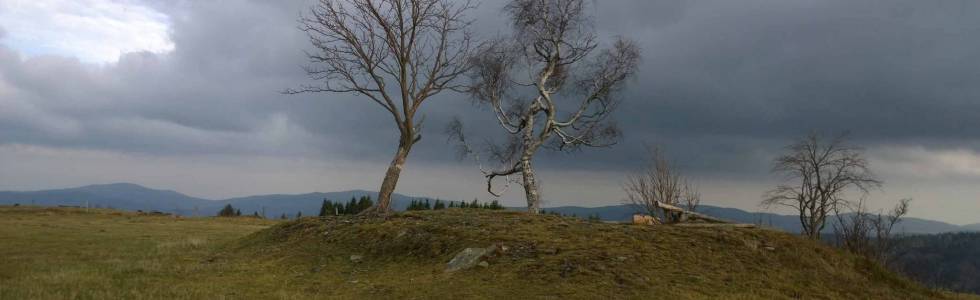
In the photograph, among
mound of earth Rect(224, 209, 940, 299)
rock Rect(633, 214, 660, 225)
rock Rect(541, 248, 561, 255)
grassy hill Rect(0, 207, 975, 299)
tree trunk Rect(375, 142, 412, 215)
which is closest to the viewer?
mound of earth Rect(224, 209, 940, 299)

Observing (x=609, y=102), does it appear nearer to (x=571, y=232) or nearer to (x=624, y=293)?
(x=571, y=232)

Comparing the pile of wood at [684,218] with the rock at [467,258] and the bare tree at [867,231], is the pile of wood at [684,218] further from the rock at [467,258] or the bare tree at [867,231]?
the bare tree at [867,231]

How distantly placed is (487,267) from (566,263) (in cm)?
183

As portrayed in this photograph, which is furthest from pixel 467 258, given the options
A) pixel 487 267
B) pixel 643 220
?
pixel 643 220

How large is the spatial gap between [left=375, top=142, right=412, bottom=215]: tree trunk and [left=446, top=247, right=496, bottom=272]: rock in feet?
28.3

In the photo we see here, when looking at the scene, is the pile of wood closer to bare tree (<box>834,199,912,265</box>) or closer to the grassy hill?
the grassy hill

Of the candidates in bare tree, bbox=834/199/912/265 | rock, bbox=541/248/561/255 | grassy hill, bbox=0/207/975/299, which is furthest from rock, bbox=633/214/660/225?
bare tree, bbox=834/199/912/265

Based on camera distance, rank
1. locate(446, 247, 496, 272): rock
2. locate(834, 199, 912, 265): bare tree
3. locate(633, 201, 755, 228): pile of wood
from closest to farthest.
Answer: locate(446, 247, 496, 272): rock → locate(633, 201, 755, 228): pile of wood → locate(834, 199, 912, 265): bare tree

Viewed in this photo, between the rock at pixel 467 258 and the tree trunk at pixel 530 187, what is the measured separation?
9728mm

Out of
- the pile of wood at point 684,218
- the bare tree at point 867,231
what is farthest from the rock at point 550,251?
the bare tree at point 867,231

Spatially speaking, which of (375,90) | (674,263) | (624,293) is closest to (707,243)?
(674,263)

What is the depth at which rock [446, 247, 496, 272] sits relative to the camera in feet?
46.1

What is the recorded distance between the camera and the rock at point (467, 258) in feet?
46.1

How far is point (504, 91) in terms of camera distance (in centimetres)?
2670
